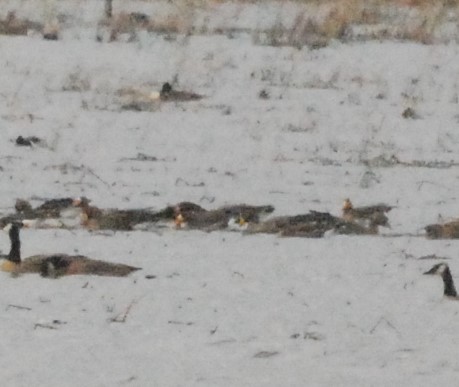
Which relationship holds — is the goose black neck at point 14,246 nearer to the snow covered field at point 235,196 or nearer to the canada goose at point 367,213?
the snow covered field at point 235,196

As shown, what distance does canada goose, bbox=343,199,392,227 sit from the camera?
696 centimetres

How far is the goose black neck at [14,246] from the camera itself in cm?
585

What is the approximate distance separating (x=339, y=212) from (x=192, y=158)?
1.96m

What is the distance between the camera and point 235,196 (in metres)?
7.91

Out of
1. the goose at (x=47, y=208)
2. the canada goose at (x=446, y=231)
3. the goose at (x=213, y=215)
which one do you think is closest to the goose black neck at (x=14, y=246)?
the goose at (x=47, y=208)

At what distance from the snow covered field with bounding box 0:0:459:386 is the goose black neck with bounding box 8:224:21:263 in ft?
0.72

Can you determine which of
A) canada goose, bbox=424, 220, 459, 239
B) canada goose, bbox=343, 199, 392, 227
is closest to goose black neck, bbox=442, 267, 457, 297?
canada goose, bbox=424, 220, 459, 239

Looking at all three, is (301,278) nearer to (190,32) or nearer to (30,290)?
(30,290)

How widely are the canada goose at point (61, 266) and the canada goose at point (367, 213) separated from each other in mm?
1611

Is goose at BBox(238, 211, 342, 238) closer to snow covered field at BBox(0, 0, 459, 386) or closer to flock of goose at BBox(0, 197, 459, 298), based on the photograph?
flock of goose at BBox(0, 197, 459, 298)

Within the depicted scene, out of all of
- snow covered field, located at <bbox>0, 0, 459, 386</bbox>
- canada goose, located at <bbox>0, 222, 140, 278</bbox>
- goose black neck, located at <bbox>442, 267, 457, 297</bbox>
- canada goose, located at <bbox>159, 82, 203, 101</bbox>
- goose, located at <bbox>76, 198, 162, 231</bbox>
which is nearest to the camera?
snow covered field, located at <bbox>0, 0, 459, 386</bbox>

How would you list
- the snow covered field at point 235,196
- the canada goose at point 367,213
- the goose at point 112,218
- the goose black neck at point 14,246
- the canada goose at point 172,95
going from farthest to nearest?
the canada goose at point 172,95 < the canada goose at point 367,213 < the goose at point 112,218 < the goose black neck at point 14,246 < the snow covered field at point 235,196

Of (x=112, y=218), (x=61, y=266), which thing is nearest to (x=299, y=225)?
(x=112, y=218)

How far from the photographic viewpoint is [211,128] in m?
10.3
